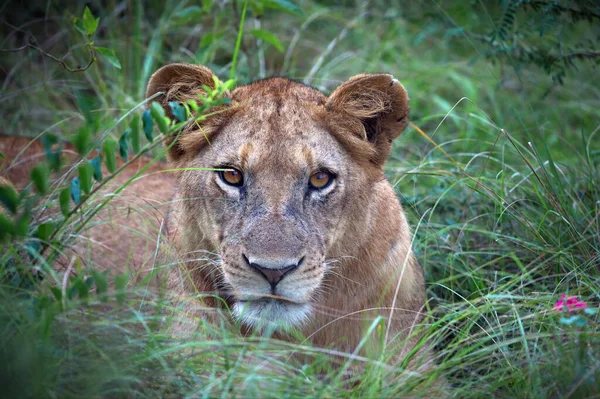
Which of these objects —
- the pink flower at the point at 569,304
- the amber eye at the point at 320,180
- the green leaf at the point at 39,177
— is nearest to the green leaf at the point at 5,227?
the green leaf at the point at 39,177

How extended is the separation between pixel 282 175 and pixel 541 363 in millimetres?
1420

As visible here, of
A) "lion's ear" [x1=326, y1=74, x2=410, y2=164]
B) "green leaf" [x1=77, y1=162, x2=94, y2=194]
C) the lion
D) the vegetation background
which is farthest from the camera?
"lion's ear" [x1=326, y1=74, x2=410, y2=164]

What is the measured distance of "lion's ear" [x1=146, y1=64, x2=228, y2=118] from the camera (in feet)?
12.3

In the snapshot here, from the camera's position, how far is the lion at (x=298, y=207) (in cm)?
335

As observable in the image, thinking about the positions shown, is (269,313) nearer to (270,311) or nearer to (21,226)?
(270,311)

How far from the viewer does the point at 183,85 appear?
3824mm

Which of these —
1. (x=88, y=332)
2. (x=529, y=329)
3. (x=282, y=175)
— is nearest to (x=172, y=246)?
(x=282, y=175)

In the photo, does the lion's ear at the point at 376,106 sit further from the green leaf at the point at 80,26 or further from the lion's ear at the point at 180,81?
the green leaf at the point at 80,26

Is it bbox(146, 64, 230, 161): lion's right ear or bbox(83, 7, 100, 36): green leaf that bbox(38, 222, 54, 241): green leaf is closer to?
bbox(146, 64, 230, 161): lion's right ear

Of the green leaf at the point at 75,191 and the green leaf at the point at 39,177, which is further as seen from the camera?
the green leaf at the point at 75,191

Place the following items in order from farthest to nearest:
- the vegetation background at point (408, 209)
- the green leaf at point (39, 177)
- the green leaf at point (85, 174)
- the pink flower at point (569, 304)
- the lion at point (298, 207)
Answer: the lion at point (298, 207), the pink flower at point (569, 304), the green leaf at point (85, 174), the vegetation background at point (408, 209), the green leaf at point (39, 177)

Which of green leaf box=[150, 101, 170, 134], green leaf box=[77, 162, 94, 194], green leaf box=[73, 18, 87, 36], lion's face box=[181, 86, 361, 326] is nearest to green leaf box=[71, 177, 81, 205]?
green leaf box=[77, 162, 94, 194]

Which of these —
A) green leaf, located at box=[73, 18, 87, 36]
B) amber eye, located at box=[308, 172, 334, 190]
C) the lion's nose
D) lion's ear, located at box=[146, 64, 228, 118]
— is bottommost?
the lion's nose

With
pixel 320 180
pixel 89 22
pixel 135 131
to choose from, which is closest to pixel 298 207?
pixel 320 180
